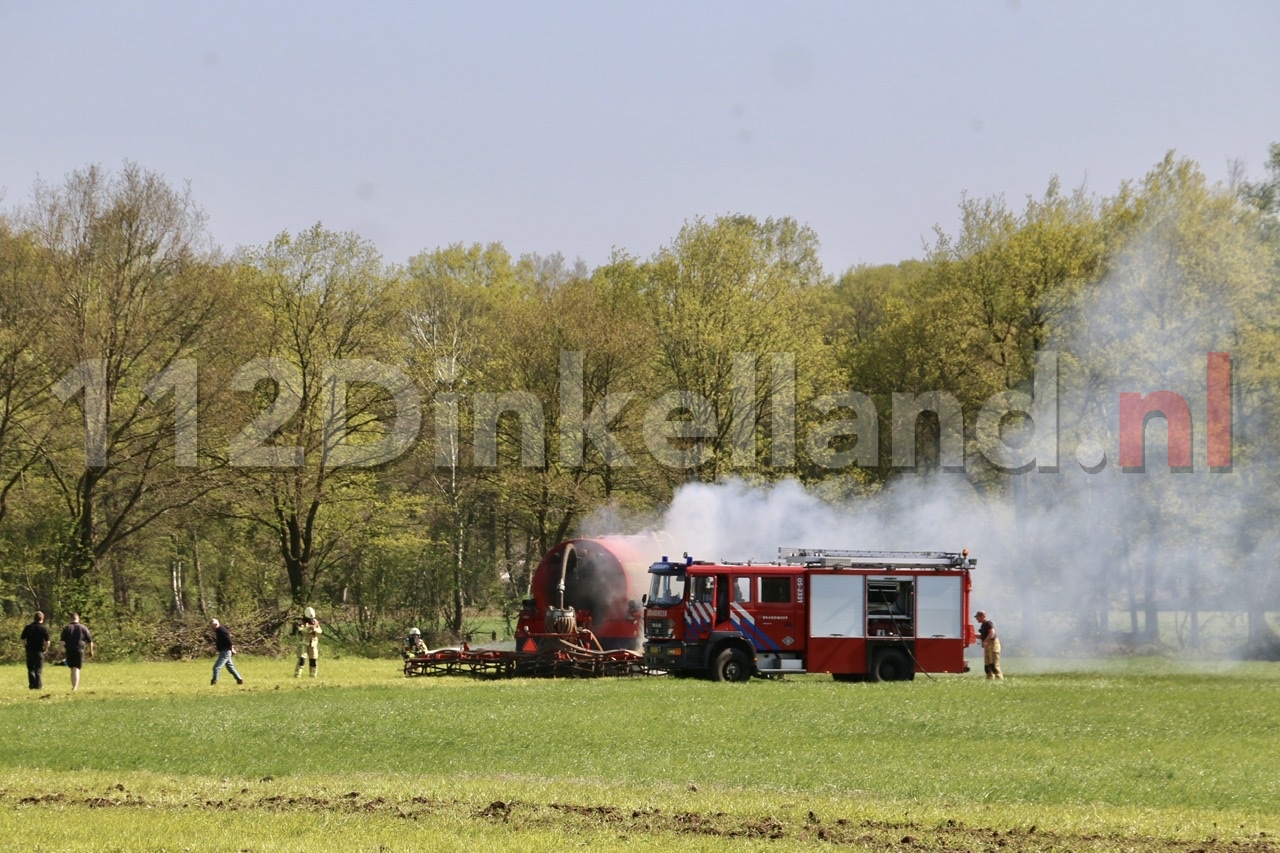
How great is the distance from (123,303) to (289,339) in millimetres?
8511

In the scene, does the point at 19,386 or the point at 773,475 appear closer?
the point at 19,386

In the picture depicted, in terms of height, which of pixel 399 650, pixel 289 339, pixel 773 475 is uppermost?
pixel 289 339

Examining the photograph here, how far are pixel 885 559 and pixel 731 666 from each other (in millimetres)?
4875

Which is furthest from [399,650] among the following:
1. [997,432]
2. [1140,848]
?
→ [1140,848]

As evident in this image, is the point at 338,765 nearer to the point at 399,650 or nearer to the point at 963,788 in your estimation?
the point at 963,788

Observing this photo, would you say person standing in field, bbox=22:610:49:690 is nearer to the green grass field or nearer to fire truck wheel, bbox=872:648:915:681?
the green grass field

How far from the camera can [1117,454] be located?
160ft

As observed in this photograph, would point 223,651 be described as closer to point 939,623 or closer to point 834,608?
point 834,608

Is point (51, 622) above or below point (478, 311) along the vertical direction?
below

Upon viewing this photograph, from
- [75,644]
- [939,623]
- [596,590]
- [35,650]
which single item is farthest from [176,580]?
[939,623]

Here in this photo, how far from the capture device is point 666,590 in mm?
37125

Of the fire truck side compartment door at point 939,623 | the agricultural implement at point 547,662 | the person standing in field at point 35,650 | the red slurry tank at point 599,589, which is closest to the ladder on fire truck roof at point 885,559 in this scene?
the fire truck side compartment door at point 939,623

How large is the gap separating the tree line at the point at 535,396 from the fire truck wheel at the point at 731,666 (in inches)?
607

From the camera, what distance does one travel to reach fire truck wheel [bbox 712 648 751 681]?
35875 mm
